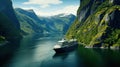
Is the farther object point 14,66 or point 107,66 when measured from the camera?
point 14,66

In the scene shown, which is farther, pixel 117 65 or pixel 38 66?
pixel 38 66

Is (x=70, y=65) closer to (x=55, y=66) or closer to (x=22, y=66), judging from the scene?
(x=55, y=66)

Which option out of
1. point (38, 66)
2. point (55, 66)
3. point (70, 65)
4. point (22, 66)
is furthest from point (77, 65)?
point (22, 66)

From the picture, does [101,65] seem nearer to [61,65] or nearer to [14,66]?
[61,65]

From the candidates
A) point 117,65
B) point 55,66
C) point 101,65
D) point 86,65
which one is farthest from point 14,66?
point 117,65

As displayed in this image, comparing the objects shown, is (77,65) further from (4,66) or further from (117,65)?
A: (4,66)

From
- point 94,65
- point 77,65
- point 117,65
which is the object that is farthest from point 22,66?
point 117,65

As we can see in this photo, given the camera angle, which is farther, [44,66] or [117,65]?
[44,66]
